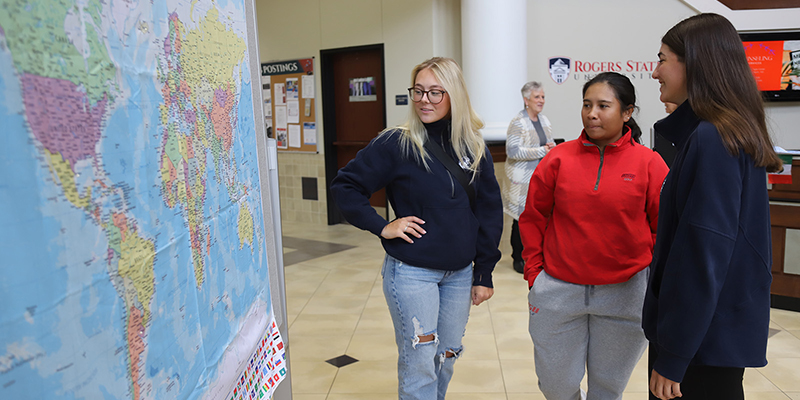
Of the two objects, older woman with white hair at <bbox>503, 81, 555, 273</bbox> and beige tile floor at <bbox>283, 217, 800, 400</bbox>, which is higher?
older woman with white hair at <bbox>503, 81, 555, 273</bbox>

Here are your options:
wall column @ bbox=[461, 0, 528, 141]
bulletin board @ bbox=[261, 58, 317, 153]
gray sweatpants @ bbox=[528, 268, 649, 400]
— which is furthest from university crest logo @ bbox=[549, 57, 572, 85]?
gray sweatpants @ bbox=[528, 268, 649, 400]

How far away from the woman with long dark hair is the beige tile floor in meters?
1.59

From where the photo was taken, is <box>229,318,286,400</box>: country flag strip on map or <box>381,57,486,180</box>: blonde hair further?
<box>381,57,486,180</box>: blonde hair

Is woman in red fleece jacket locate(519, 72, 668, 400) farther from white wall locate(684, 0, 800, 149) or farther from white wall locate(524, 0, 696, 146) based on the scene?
white wall locate(684, 0, 800, 149)

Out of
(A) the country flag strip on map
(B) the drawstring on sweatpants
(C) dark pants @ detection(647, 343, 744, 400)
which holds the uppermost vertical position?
(A) the country flag strip on map

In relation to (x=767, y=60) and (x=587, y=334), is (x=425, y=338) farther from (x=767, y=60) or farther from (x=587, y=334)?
(x=767, y=60)

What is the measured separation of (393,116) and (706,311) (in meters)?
6.03

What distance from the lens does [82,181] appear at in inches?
22.7

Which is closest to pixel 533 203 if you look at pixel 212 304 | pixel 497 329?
pixel 212 304

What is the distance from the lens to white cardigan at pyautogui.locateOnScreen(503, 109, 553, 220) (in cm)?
463

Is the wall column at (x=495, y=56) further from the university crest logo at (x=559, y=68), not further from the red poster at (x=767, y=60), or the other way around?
the red poster at (x=767, y=60)

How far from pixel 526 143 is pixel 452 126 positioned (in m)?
2.81

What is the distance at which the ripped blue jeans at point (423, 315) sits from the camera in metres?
1.94

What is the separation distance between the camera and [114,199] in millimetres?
635
